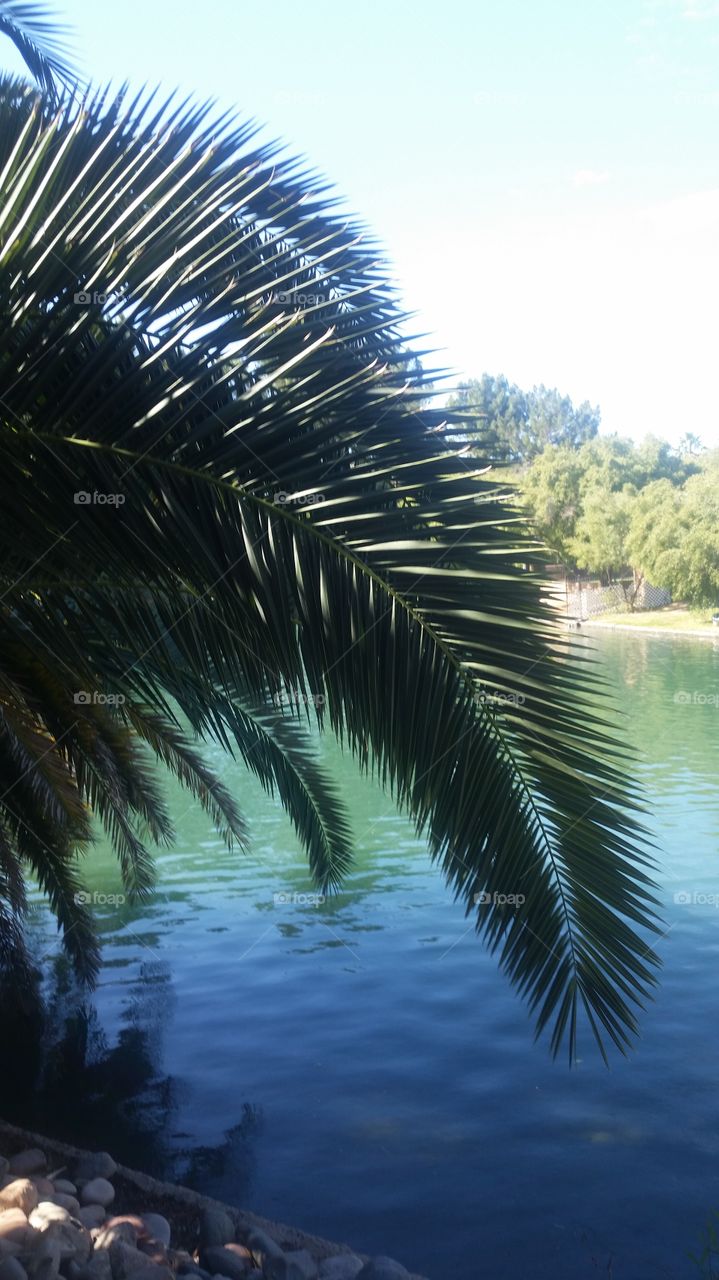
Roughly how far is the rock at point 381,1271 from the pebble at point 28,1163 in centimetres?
191

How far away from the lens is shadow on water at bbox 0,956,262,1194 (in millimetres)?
6363

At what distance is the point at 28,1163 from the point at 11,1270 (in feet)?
5.51

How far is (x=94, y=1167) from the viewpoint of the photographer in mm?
5863

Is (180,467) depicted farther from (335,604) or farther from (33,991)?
(33,991)

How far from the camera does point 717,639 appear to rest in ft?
158

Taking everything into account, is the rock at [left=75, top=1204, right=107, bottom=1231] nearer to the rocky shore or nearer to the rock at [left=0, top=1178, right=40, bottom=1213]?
the rocky shore

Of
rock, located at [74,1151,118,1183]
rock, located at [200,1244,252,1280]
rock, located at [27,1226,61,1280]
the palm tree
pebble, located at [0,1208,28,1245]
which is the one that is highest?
the palm tree

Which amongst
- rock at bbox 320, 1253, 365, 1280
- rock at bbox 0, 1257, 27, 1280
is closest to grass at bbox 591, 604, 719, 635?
rock at bbox 320, 1253, 365, 1280

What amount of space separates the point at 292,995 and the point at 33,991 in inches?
81.8

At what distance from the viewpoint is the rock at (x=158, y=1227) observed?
5086 mm

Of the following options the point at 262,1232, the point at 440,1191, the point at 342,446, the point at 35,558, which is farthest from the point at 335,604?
the point at 440,1191

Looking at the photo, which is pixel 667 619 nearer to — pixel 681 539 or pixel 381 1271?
pixel 681 539

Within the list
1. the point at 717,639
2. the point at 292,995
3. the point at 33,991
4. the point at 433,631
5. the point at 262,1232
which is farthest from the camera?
the point at 717,639

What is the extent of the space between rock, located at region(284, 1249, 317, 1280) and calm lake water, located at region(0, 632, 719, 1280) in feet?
1.82
